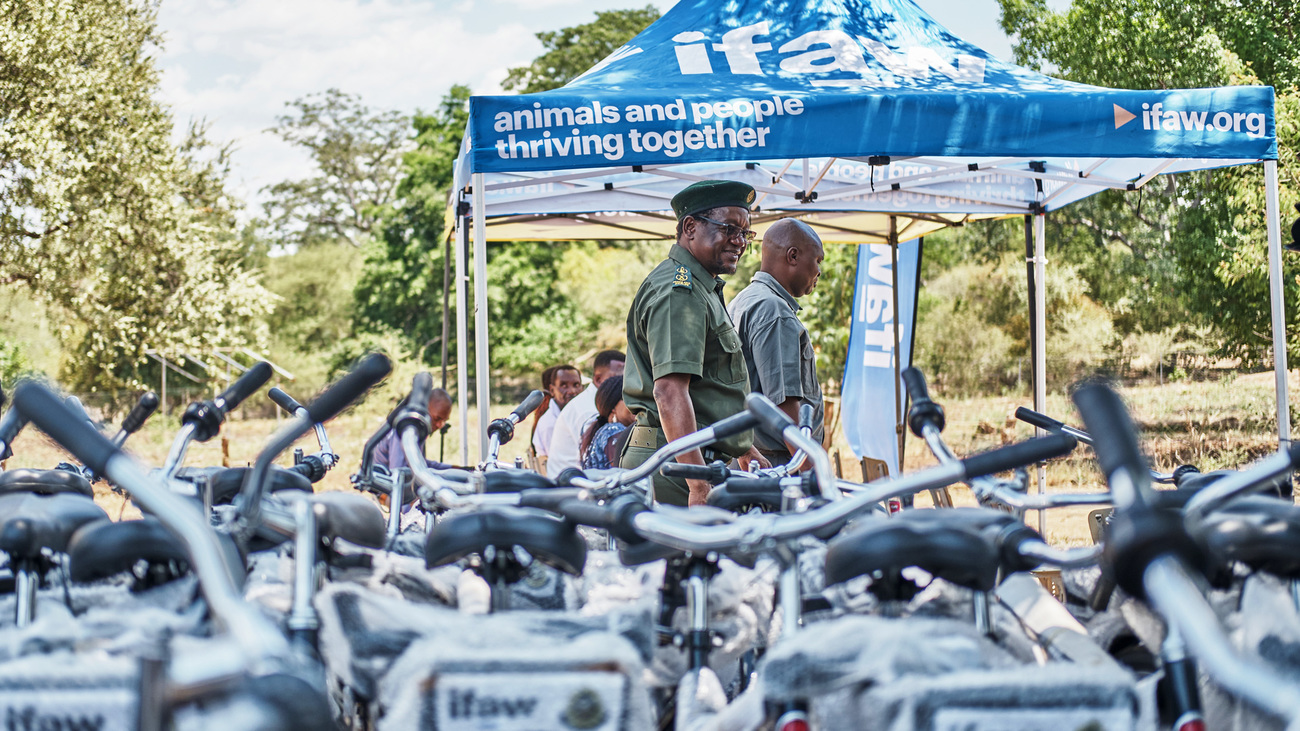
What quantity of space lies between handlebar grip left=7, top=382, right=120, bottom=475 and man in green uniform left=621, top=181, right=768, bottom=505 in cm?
231

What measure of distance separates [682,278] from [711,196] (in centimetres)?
37

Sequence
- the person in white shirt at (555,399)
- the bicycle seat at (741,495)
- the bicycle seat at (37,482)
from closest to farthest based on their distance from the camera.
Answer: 1. the bicycle seat at (741,495)
2. the bicycle seat at (37,482)
3. the person in white shirt at (555,399)

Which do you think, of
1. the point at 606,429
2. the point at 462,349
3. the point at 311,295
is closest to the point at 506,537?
the point at 606,429

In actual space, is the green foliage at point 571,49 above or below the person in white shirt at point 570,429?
above

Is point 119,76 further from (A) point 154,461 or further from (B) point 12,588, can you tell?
(B) point 12,588

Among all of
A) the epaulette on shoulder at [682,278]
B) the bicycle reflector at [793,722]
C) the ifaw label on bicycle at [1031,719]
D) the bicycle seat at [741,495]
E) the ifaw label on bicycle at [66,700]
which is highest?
the epaulette on shoulder at [682,278]

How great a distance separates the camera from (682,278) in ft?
12.7

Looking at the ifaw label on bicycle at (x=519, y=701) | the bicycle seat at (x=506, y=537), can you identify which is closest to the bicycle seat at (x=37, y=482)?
the bicycle seat at (x=506, y=537)

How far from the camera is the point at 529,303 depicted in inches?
1283

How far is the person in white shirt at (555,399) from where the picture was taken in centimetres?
863

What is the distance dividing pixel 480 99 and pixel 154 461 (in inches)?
624

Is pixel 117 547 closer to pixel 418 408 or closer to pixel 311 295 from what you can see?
pixel 418 408

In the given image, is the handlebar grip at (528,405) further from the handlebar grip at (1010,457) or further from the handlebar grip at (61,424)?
the handlebar grip at (61,424)

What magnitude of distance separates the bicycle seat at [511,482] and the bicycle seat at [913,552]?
3.41 ft
